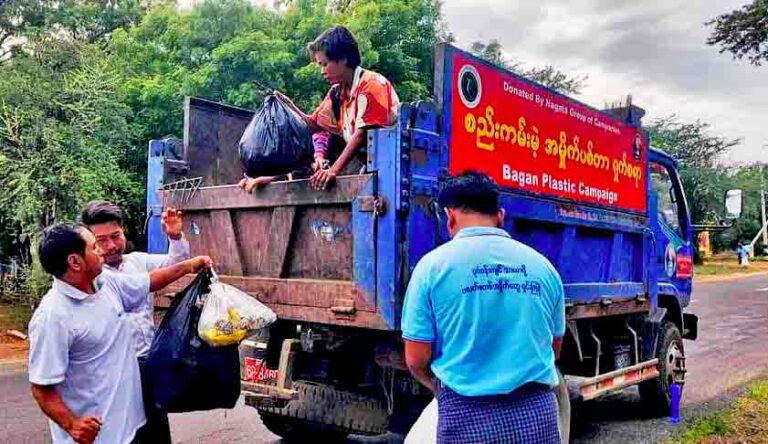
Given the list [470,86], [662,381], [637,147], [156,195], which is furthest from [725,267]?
[156,195]

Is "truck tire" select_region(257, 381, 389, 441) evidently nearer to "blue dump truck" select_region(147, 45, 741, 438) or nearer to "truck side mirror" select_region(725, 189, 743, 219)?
"blue dump truck" select_region(147, 45, 741, 438)

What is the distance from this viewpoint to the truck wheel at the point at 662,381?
591 cm

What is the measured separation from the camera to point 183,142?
4.57 meters

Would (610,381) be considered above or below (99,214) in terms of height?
below

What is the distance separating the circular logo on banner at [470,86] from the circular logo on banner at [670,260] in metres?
3.19

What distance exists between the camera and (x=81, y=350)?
2326 millimetres

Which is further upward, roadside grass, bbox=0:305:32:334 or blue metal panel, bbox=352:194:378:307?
blue metal panel, bbox=352:194:378:307

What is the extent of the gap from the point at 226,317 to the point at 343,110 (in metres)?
1.64

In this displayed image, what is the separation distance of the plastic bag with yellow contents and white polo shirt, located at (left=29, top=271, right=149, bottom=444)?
0.93 ft

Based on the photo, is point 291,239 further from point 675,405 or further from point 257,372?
point 675,405

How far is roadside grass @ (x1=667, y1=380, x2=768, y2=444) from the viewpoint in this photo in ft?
15.9

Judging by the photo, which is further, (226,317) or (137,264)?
(137,264)

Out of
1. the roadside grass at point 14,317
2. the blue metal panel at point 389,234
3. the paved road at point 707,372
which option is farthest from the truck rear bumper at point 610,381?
the roadside grass at point 14,317

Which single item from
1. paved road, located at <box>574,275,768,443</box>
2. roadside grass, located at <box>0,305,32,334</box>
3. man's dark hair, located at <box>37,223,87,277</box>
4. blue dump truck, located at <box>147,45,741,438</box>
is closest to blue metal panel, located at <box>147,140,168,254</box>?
blue dump truck, located at <box>147,45,741,438</box>
